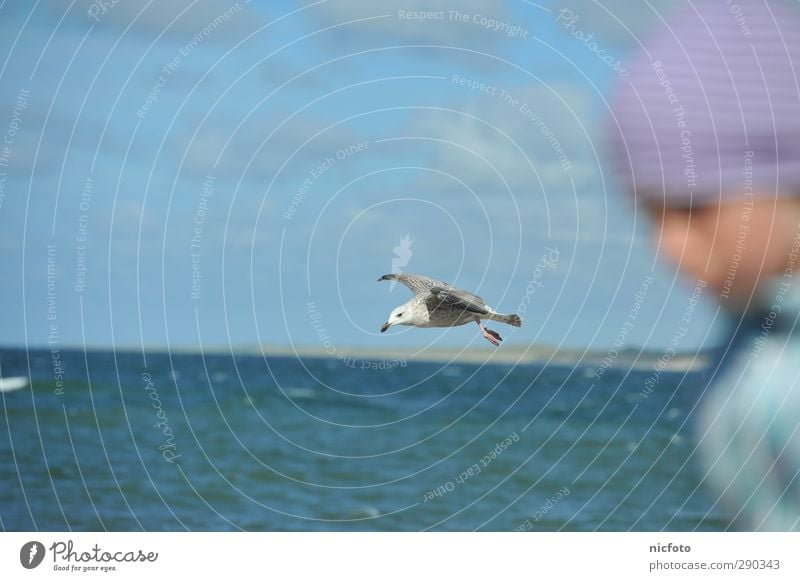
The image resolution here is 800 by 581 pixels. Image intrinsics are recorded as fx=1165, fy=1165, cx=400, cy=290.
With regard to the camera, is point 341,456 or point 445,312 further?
point 341,456

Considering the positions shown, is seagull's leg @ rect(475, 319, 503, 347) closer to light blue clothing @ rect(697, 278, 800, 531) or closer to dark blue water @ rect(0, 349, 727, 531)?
light blue clothing @ rect(697, 278, 800, 531)

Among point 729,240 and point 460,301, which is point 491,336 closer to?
point 460,301

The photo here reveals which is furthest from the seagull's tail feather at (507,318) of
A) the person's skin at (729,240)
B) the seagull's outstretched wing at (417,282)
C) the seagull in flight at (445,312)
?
the person's skin at (729,240)

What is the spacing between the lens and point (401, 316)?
5.99 metres

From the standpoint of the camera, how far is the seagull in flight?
5.99m

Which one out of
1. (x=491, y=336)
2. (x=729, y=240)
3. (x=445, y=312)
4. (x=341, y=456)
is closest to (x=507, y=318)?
(x=491, y=336)

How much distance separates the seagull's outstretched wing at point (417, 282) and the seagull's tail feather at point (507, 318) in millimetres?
312

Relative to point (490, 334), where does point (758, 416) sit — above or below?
above

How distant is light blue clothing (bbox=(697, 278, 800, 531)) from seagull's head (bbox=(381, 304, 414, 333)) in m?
2.57

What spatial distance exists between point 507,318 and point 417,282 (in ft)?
1.92

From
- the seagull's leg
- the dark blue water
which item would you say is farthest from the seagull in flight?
the dark blue water

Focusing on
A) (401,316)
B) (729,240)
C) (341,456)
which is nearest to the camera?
(729,240)

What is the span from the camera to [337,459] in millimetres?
23125
